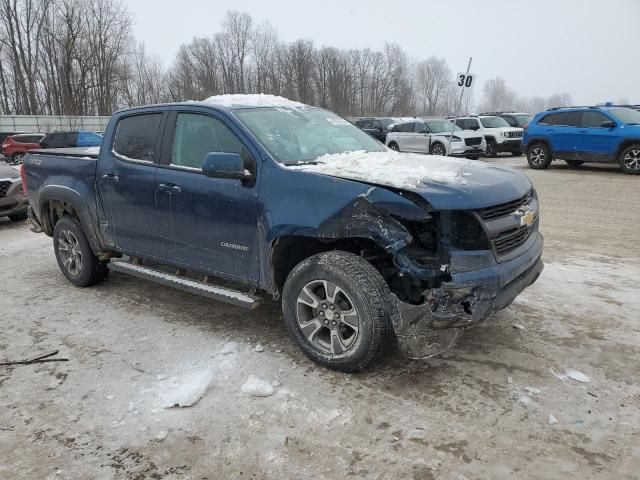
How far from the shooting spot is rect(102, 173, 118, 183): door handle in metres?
4.87

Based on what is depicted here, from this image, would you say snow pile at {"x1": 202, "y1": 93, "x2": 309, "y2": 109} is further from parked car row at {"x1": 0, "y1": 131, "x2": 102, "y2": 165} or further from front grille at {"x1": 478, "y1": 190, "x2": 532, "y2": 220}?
parked car row at {"x1": 0, "y1": 131, "x2": 102, "y2": 165}

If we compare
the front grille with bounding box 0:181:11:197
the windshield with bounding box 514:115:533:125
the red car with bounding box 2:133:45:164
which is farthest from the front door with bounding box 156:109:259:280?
the red car with bounding box 2:133:45:164

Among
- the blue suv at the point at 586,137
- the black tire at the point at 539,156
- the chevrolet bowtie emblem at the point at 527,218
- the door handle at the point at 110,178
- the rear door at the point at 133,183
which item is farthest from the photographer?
the black tire at the point at 539,156

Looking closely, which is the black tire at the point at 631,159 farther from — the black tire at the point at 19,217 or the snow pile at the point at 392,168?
the black tire at the point at 19,217

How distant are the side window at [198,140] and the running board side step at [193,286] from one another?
3.29 ft

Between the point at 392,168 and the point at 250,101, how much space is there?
160 centimetres

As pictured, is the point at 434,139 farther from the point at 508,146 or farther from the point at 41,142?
the point at 41,142

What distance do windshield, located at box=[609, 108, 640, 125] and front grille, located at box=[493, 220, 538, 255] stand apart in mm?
12431

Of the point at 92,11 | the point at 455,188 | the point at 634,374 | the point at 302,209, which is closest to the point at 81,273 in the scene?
the point at 302,209

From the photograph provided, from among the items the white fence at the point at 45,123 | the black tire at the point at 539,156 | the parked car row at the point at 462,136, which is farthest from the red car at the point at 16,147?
the black tire at the point at 539,156

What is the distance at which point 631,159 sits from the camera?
1357cm

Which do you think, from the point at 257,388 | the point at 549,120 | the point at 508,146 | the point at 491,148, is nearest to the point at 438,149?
the point at 491,148

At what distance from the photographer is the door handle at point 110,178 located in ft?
16.0

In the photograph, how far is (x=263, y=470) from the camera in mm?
2637
